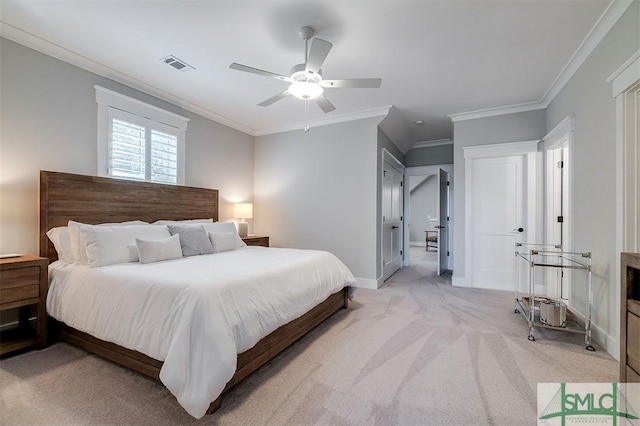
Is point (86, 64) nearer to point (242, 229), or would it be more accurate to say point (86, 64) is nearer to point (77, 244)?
point (77, 244)

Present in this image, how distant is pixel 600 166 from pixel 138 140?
16.1 feet

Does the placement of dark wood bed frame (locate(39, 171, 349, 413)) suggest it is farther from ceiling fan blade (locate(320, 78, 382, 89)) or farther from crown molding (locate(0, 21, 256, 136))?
ceiling fan blade (locate(320, 78, 382, 89))

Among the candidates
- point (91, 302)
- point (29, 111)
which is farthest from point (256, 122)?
point (91, 302)

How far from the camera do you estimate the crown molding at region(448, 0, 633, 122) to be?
2.12 m

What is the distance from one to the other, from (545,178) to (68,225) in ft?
18.8

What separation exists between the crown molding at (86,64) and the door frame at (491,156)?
164 inches

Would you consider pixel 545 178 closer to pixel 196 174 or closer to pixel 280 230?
pixel 280 230

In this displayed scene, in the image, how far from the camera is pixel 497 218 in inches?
167

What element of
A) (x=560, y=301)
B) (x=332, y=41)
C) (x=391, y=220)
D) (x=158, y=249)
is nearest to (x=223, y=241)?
(x=158, y=249)

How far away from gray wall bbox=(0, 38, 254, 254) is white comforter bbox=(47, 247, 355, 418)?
0.60 m

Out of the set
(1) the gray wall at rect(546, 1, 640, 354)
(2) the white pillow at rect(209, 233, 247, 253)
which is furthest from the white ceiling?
(2) the white pillow at rect(209, 233, 247, 253)

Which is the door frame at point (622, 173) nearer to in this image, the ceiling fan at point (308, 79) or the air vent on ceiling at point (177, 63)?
the ceiling fan at point (308, 79)

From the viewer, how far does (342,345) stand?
94.8 inches

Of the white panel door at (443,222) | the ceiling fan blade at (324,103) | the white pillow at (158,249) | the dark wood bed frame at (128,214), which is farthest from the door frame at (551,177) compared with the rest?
the white pillow at (158,249)
